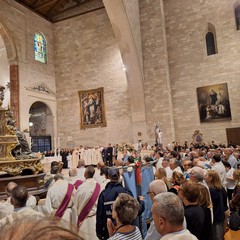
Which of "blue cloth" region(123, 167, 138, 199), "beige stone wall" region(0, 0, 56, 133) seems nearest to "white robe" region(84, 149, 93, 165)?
"beige stone wall" region(0, 0, 56, 133)

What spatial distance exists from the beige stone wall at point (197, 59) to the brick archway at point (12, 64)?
1071cm

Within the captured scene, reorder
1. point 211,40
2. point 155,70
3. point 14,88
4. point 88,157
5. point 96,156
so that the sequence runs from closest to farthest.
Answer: point 96,156 < point 88,157 < point 211,40 < point 155,70 < point 14,88

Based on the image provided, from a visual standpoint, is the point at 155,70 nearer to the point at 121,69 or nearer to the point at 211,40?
the point at 121,69

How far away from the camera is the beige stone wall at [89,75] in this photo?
18.7 meters

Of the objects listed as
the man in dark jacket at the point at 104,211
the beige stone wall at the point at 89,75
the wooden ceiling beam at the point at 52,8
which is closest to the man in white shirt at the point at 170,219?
the man in dark jacket at the point at 104,211

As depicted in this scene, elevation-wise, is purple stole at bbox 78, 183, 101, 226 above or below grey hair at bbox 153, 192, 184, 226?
below

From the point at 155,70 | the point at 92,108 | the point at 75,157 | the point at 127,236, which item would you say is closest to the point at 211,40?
the point at 155,70

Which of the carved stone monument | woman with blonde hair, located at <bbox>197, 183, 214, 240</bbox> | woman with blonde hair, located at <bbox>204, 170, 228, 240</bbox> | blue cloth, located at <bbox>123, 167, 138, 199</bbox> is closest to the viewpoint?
woman with blonde hair, located at <bbox>197, 183, 214, 240</bbox>

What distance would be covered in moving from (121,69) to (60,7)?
772 cm

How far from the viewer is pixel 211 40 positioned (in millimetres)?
16531

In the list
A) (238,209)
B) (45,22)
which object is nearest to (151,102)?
(45,22)

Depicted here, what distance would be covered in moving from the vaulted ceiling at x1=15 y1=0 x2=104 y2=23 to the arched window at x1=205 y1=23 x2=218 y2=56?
8506 millimetres

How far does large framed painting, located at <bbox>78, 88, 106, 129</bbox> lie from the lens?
19.1m

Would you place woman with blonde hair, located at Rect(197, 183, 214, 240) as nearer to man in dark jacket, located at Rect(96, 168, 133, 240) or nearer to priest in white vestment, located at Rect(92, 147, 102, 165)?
man in dark jacket, located at Rect(96, 168, 133, 240)
